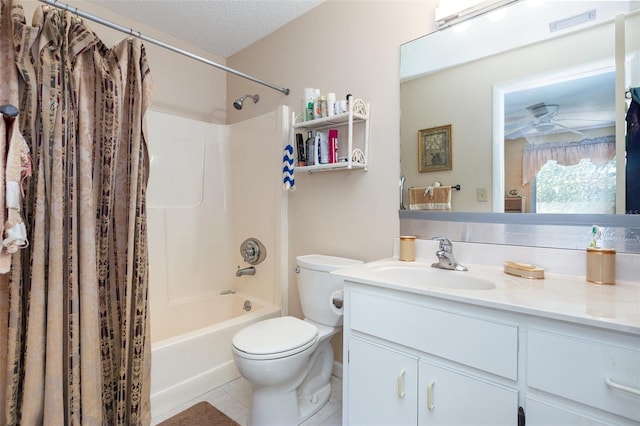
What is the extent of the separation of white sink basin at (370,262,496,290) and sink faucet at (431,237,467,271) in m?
0.03

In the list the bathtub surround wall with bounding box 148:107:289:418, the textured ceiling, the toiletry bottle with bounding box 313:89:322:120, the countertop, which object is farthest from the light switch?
the textured ceiling

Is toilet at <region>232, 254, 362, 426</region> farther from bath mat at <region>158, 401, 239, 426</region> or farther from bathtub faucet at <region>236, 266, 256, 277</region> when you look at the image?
bathtub faucet at <region>236, 266, 256, 277</region>

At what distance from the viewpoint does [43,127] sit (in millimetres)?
1219

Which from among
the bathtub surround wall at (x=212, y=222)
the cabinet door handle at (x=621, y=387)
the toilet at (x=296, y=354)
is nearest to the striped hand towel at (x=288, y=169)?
the bathtub surround wall at (x=212, y=222)

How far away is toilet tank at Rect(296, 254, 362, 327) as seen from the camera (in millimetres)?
1652

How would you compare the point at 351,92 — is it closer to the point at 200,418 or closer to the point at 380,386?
the point at 380,386

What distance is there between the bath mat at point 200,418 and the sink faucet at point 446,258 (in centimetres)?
128

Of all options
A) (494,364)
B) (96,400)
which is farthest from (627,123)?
(96,400)

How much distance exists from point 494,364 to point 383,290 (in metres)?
0.41

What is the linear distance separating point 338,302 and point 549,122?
1.22 m

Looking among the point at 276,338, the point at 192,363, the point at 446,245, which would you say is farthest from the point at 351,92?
the point at 192,363

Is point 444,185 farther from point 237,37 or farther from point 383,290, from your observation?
point 237,37

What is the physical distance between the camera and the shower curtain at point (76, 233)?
118 cm

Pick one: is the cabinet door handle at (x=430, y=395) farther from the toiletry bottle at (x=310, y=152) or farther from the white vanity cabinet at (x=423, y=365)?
the toiletry bottle at (x=310, y=152)
